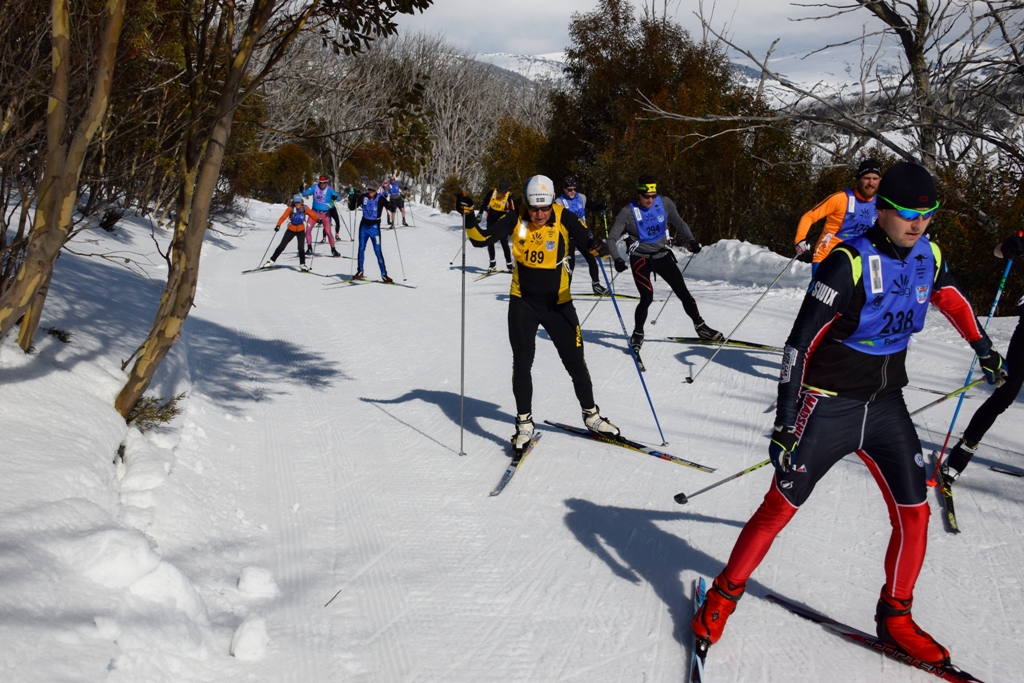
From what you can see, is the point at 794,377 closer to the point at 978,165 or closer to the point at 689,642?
the point at 689,642

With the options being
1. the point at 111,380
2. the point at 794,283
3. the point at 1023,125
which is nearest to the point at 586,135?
the point at 794,283

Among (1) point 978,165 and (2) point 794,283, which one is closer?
(1) point 978,165

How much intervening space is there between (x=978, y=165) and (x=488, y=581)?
353 inches

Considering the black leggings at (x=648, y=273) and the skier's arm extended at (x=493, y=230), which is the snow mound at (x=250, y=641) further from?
the black leggings at (x=648, y=273)

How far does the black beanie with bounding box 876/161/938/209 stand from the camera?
9.37 feet

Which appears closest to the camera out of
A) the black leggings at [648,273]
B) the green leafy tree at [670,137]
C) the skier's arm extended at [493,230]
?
the skier's arm extended at [493,230]

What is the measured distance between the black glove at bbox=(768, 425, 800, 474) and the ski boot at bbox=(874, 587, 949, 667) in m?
0.75

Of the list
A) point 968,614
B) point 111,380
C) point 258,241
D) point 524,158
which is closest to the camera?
point 968,614

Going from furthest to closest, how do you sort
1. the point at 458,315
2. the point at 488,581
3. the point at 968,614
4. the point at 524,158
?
the point at 524,158 < the point at 458,315 < the point at 488,581 < the point at 968,614

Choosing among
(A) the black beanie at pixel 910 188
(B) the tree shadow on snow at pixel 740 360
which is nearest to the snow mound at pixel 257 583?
(A) the black beanie at pixel 910 188

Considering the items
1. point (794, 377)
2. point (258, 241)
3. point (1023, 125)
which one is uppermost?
point (1023, 125)

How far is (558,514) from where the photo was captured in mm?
4793

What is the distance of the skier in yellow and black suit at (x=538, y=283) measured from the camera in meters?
5.68

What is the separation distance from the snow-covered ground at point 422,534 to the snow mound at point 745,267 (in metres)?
3.99
